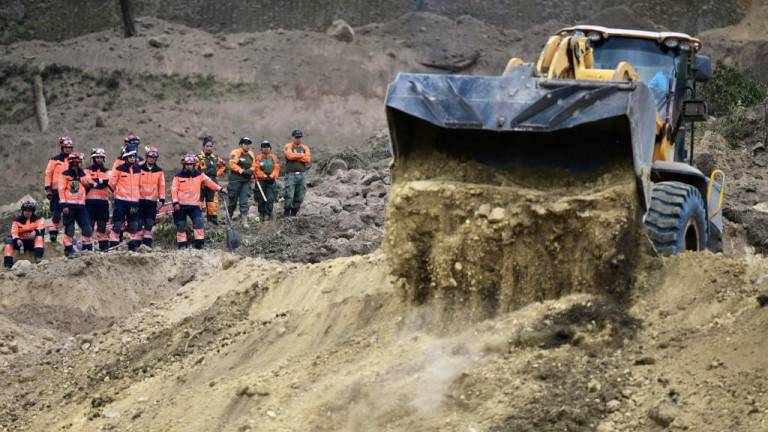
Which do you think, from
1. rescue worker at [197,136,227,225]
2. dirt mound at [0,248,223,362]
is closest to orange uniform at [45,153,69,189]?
rescue worker at [197,136,227,225]

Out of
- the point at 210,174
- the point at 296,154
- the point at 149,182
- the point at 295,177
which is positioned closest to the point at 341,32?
the point at 210,174

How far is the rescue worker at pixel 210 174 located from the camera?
64.4 feet

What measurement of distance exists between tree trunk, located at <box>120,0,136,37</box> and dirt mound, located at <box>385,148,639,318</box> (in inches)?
954

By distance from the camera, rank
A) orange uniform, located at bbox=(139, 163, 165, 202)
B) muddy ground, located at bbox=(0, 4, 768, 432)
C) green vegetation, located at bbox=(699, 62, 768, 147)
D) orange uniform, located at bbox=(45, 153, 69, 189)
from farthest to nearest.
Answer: green vegetation, located at bbox=(699, 62, 768, 147)
orange uniform, located at bbox=(45, 153, 69, 189)
orange uniform, located at bbox=(139, 163, 165, 202)
muddy ground, located at bbox=(0, 4, 768, 432)

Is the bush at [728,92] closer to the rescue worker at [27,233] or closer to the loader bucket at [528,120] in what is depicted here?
the rescue worker at [27,233]

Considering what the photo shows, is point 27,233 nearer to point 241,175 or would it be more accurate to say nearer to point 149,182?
point 149,182

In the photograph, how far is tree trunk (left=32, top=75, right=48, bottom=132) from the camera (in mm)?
30005

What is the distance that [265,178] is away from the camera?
19.9 metres

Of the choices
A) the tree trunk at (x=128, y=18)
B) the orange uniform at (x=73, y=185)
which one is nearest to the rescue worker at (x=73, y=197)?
the orange uniform at (x=73, y=185)

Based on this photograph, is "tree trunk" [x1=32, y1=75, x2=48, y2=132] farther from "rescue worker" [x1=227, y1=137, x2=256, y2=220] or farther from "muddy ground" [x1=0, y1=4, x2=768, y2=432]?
"muddy ground" [x1=0, y1=4, x2=768, y2=432]

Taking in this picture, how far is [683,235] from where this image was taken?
988 cm

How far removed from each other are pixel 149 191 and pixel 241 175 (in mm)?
1981

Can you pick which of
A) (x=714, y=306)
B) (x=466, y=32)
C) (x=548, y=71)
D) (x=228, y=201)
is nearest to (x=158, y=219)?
(x=228, y=201)

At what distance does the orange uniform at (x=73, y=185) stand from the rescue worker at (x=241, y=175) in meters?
2.64
